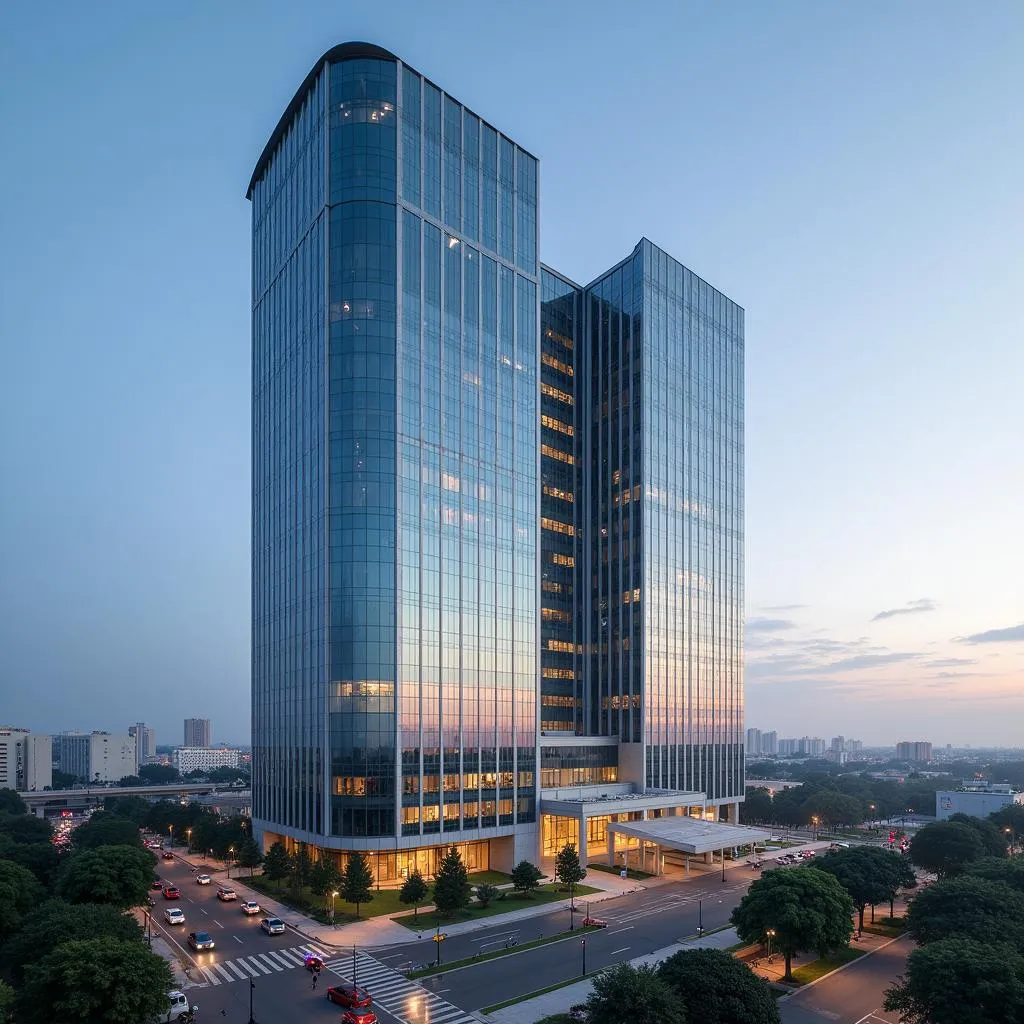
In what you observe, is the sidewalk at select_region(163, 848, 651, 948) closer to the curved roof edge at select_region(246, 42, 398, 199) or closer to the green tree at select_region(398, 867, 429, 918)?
the green tree at select_region(398, 867, 429, 918)

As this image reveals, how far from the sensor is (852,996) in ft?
196

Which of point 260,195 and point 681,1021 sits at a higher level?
point 260,195

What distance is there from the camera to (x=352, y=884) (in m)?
81.4

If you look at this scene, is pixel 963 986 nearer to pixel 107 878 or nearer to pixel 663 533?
pixel 107 878

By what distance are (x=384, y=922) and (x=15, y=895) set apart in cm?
3393

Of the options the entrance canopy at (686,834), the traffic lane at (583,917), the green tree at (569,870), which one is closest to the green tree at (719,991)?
the traffic lane at (583,917)

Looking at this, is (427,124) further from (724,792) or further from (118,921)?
(724,792)

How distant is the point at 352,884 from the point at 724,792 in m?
86.7

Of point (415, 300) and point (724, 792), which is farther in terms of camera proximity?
point (724, 792)

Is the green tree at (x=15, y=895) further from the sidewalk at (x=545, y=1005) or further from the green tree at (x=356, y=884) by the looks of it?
the sidewalk at (x=545, y=1005)

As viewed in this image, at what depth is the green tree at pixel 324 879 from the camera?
83.3 meters

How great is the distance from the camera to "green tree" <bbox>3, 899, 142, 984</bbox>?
53.5m

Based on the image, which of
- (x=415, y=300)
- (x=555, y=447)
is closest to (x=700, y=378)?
(x=555, y=447)

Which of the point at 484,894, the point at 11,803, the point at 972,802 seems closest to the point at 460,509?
the point at 484,894
